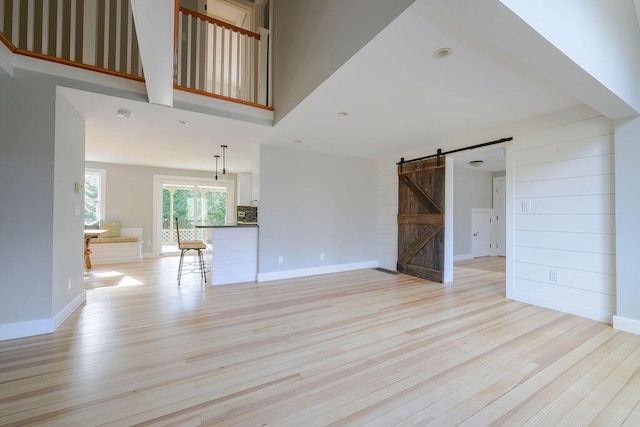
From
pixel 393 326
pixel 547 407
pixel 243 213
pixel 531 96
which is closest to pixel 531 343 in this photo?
pixel 547 407

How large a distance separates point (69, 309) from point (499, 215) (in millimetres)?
9239

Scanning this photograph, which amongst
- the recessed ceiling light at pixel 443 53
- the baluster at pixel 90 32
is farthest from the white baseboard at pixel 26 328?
the recessed ceiling light at pixel 443 53

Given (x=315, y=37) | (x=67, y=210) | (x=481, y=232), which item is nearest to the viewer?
(x=315, y=37)

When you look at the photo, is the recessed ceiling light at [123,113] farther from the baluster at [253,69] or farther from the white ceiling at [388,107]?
the baluster at [253,69]

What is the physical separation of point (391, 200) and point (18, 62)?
5.35 m

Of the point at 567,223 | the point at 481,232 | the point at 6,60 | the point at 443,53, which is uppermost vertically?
the point at 6,60

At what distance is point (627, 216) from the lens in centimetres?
254

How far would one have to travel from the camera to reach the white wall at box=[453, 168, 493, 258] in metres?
6.89

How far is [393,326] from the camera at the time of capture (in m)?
2.64

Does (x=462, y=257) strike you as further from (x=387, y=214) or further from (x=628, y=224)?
(x=628, y=224)

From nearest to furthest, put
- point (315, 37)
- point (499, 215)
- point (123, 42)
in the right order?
point (315, 37), point (123, 42), point (499, 215)

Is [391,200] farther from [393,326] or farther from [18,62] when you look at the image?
[18,62]

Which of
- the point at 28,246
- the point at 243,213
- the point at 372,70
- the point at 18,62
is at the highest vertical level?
the point at 18,62

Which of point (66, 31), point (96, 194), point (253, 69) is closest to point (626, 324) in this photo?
point (253, 69)
